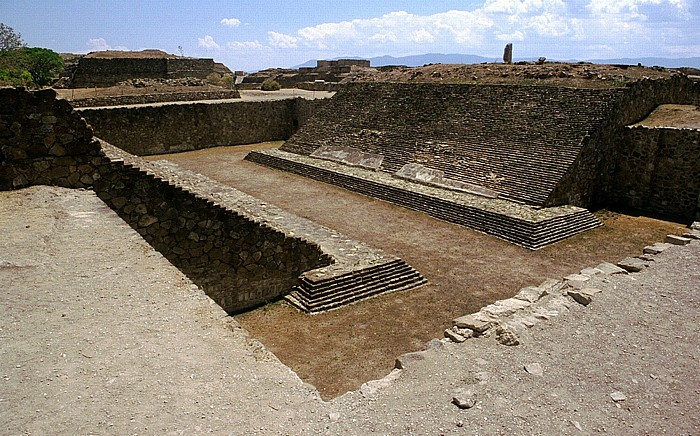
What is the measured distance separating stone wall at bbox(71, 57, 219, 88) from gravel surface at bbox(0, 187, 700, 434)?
98.6ft

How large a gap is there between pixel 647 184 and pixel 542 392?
41.0 ft

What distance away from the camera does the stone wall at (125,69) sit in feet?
105

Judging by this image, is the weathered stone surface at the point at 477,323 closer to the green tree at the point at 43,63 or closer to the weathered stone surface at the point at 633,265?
the weathered stone surface at the point at 633,265

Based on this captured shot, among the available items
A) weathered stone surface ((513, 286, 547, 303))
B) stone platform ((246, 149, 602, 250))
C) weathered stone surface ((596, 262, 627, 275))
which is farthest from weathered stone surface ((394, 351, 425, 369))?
stone platform ((246, 149, 602, 250))

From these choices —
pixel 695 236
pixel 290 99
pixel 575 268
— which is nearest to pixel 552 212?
pixel 575 268

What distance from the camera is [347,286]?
9000 mm

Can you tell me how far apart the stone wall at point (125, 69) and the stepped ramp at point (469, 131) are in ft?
58.9

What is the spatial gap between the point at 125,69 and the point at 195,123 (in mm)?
13509

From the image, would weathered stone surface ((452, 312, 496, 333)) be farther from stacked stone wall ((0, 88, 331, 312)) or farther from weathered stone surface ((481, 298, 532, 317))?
stacked stone wall ((0, 88, 331, 312))

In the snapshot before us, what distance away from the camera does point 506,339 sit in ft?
17.9

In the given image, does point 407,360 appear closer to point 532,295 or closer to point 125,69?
point 532,295

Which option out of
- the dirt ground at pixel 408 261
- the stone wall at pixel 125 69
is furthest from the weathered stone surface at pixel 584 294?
the stone wall at pixel 125 69

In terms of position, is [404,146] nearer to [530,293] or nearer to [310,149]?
[310,149]

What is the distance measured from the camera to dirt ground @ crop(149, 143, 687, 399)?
737 cm
